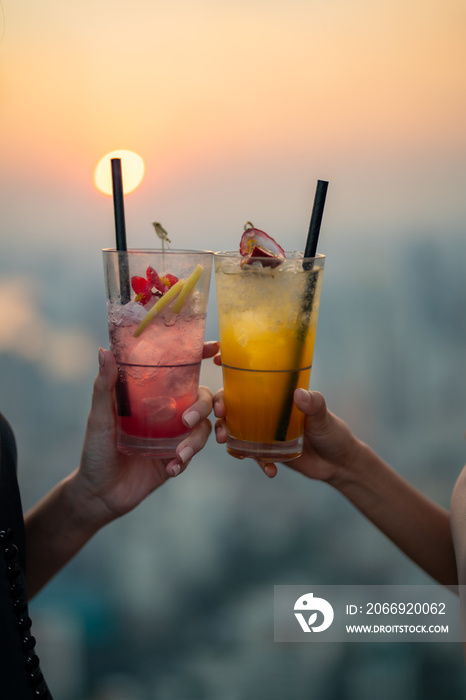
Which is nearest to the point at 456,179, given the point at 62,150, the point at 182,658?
the point at 62,150

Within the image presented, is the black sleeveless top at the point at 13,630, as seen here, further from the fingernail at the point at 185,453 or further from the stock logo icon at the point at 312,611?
the stock logo icon at the point at 312,611

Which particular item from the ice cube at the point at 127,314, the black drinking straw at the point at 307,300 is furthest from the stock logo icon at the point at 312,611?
the ice cube at the point at 127,314

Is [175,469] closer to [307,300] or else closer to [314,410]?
[314,410]

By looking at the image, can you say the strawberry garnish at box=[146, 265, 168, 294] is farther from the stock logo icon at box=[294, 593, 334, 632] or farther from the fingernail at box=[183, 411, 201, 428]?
the stock logo icon at box=[294, 593, 334, 632]

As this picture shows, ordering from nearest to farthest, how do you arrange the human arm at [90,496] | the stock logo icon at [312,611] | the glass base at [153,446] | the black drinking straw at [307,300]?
Answer: the black drinking straw at [307,300] → the glass base at [153,446] → the human arm at [90,496] → the stock logo icon at [312,611]

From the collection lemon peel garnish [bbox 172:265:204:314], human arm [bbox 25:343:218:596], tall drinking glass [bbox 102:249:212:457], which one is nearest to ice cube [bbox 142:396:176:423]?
tall drinking glass [bbox 102:249:212:457]
